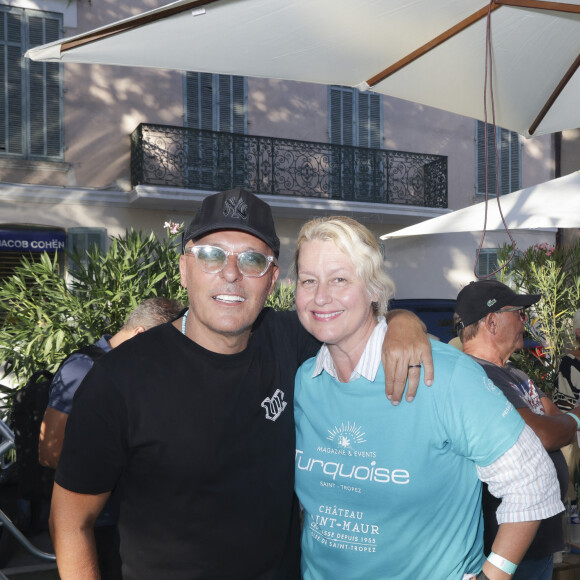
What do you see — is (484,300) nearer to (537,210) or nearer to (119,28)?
(119,28)

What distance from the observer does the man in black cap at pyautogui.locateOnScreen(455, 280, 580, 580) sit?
234 cm

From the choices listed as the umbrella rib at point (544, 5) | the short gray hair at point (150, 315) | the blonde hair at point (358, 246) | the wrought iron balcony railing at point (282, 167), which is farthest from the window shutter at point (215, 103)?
the blonde hair at point (358, 246)

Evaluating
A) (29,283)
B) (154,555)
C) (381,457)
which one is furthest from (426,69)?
(29,283)

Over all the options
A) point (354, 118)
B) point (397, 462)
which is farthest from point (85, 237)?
point (397, 462)

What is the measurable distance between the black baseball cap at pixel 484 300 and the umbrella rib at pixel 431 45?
4.31 ft

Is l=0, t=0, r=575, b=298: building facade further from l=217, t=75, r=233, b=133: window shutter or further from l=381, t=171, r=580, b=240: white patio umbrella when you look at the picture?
l=381, t=171, r=580, b=240: white patio umbrella

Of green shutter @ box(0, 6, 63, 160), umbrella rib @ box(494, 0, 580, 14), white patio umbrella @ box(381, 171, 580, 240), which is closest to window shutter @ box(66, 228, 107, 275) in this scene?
green shutter @ box(0, 6, 63, 160)

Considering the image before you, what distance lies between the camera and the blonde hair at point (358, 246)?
6.03 ft

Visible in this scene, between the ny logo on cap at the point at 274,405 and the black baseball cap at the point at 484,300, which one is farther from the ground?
the black baseball cap at the point at 484,300

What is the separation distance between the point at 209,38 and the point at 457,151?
13541mm

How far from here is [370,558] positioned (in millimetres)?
1708

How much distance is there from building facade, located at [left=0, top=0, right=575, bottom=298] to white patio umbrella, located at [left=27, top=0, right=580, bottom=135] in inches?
355

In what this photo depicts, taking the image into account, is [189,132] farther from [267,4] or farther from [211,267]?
[211,267]

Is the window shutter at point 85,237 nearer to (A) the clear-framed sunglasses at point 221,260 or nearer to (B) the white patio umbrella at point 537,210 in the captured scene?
(B) the white patio umbrella at point 537,210
